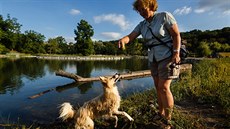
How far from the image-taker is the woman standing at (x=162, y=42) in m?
3.11

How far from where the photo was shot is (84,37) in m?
59.5

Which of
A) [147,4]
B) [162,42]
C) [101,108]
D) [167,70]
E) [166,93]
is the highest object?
[147,4]

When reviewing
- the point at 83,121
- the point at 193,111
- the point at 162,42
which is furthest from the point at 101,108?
the point at 193,111

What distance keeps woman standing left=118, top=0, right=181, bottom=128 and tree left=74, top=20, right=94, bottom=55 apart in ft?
182

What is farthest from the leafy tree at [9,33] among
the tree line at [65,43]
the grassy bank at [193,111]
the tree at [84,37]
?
the grassy bank at [193,111]

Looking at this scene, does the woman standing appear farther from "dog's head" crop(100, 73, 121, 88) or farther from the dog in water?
the dog in water

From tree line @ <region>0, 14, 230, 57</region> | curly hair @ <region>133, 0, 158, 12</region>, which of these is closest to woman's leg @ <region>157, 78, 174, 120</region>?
curly hair @ <region>133, 0, 158, 12</region>

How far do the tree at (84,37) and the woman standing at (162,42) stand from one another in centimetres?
5538

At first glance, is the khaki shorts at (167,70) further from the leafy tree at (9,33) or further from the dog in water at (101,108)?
the leafy tree at (9,33)

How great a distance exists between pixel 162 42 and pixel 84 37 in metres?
57.5

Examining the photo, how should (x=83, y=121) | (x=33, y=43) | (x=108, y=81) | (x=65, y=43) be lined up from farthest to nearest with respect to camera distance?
(x=65, y=43), (x=33, y=43), (x=83, y=121), (x=108, y=81)

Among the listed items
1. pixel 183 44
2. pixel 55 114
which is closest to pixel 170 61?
pixel 183 44

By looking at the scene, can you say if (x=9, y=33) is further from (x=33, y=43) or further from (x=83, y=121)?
(x=83, y=121)

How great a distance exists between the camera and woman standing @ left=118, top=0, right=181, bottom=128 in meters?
3.11
